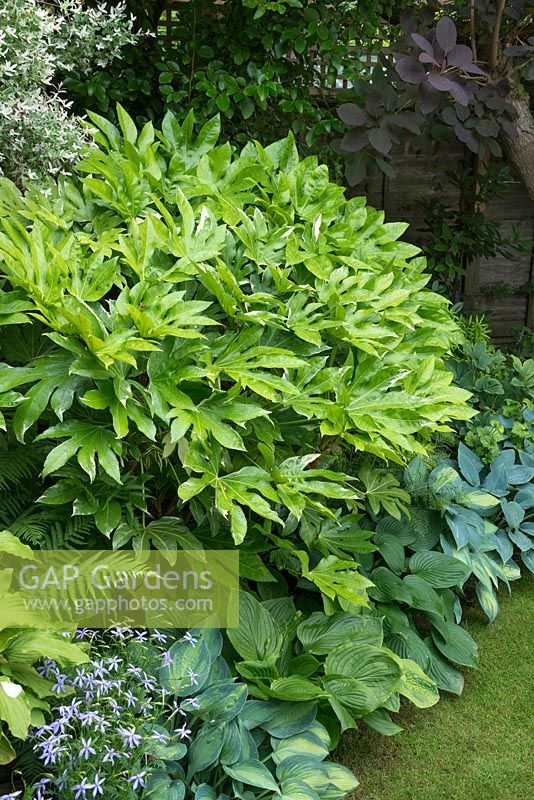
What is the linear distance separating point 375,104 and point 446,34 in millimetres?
392

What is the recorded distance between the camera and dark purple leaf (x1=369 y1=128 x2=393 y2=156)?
10.6ft

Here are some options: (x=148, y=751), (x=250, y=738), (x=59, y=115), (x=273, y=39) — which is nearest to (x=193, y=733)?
(x=250, y=738)

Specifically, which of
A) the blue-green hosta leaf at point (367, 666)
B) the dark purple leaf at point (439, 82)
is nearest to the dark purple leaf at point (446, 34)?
the dark purple leaf at point (439, 82)

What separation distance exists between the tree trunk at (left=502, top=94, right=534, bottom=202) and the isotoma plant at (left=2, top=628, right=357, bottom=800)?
2.77 metres

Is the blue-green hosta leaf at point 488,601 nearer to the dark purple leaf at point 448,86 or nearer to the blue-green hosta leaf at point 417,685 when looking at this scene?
the blue-green hosta leaf at point 417,685

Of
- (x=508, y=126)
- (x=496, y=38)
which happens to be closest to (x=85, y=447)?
(x=508, y=126)

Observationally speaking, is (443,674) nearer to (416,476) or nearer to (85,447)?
(416,476)

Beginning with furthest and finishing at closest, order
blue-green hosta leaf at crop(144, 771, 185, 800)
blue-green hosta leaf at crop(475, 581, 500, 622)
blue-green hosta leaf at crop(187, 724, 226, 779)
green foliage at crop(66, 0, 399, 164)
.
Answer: green foliage at crop(66, 0, 399, 164)
blue-green hosta leaf at crop(475, 581, 500, 622)
blue-green hosta leaf at crop(187, 724, 226, 779)
blue-green hosta leaf at crop(144, 771, 185, 800)

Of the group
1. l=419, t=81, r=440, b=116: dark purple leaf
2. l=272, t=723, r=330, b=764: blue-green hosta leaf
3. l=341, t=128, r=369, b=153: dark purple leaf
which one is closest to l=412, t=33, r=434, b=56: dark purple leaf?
l=419, t=81, r=440, b=116: dark purple leaf

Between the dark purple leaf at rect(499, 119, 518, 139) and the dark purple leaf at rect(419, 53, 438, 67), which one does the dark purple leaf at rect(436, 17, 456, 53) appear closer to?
the dark purple leaf at rect(419, 53, 438, 67)

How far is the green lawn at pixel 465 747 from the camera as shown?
2223 millimetres

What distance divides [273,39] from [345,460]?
6.96 feet

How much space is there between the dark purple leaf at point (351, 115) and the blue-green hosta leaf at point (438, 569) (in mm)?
1747

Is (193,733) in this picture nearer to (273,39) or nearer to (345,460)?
(345,460)
